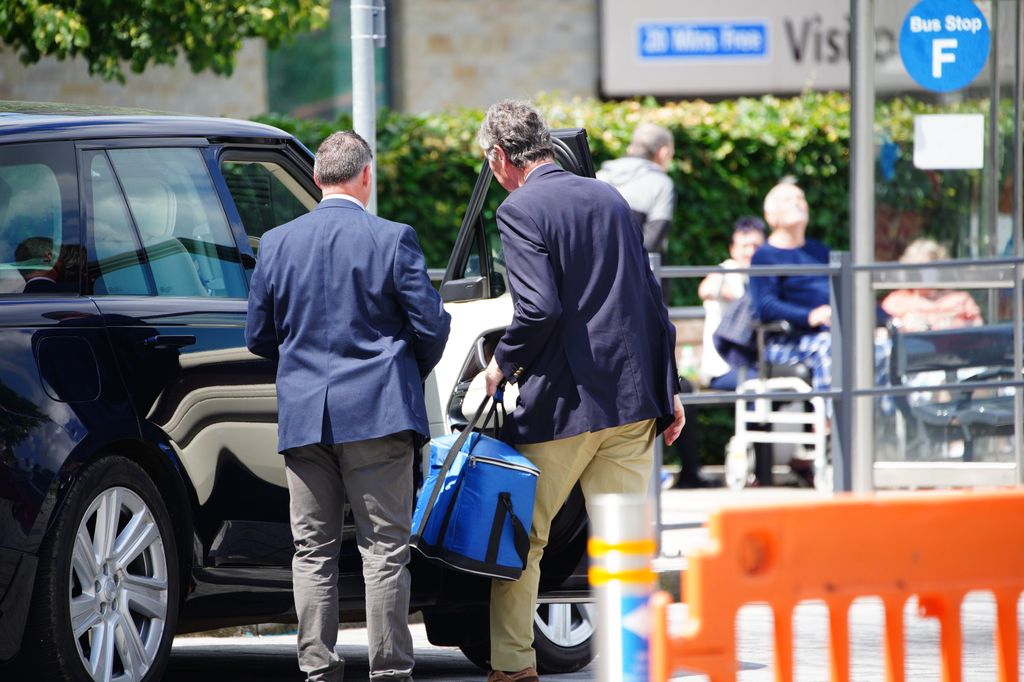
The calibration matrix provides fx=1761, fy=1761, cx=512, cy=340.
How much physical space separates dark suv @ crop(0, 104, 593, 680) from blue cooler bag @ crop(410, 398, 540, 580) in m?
0.38

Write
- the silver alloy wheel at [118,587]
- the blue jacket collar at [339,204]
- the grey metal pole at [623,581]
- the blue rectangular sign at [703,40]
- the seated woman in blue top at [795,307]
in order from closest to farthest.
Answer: the grey metal pole at [623,581] < the silver alloy wheel at [118,587] < the blue jacket collar at [339,204] < the seated woman in blue top at [795,307] < the blue rectangular sign at [703,40]

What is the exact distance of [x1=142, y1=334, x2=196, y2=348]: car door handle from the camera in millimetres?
5109

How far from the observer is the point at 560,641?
6.35 m

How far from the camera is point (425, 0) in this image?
1722 cm

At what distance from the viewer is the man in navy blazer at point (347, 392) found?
514 centimetres

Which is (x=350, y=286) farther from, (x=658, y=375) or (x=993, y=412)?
(x=993, y=412)

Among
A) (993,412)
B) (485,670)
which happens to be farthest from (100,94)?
(485,670)

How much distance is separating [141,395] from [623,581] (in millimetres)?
1974

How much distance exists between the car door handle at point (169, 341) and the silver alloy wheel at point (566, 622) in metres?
1.74

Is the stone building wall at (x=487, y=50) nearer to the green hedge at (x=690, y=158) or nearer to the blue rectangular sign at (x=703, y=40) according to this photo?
the blue rectangular sign at (x=703, y=40)

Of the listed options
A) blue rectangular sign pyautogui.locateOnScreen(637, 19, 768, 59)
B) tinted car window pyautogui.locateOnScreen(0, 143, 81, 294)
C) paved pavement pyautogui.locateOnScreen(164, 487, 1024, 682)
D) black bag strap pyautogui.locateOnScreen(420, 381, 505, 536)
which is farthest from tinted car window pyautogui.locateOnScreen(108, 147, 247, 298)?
blue rectangular sign pyautogui.locateOnScreen(637, 19, 768, 59)

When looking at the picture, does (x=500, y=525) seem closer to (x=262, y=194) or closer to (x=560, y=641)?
(x=560, y=641)

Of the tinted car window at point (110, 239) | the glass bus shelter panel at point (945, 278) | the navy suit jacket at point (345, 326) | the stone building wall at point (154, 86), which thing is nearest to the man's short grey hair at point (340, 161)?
the navy suit jacket at point (345, 326)

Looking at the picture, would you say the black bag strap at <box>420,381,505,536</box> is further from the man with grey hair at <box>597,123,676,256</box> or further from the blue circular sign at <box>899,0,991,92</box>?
the blue circular sign at <box>899,0,991,92</box>
